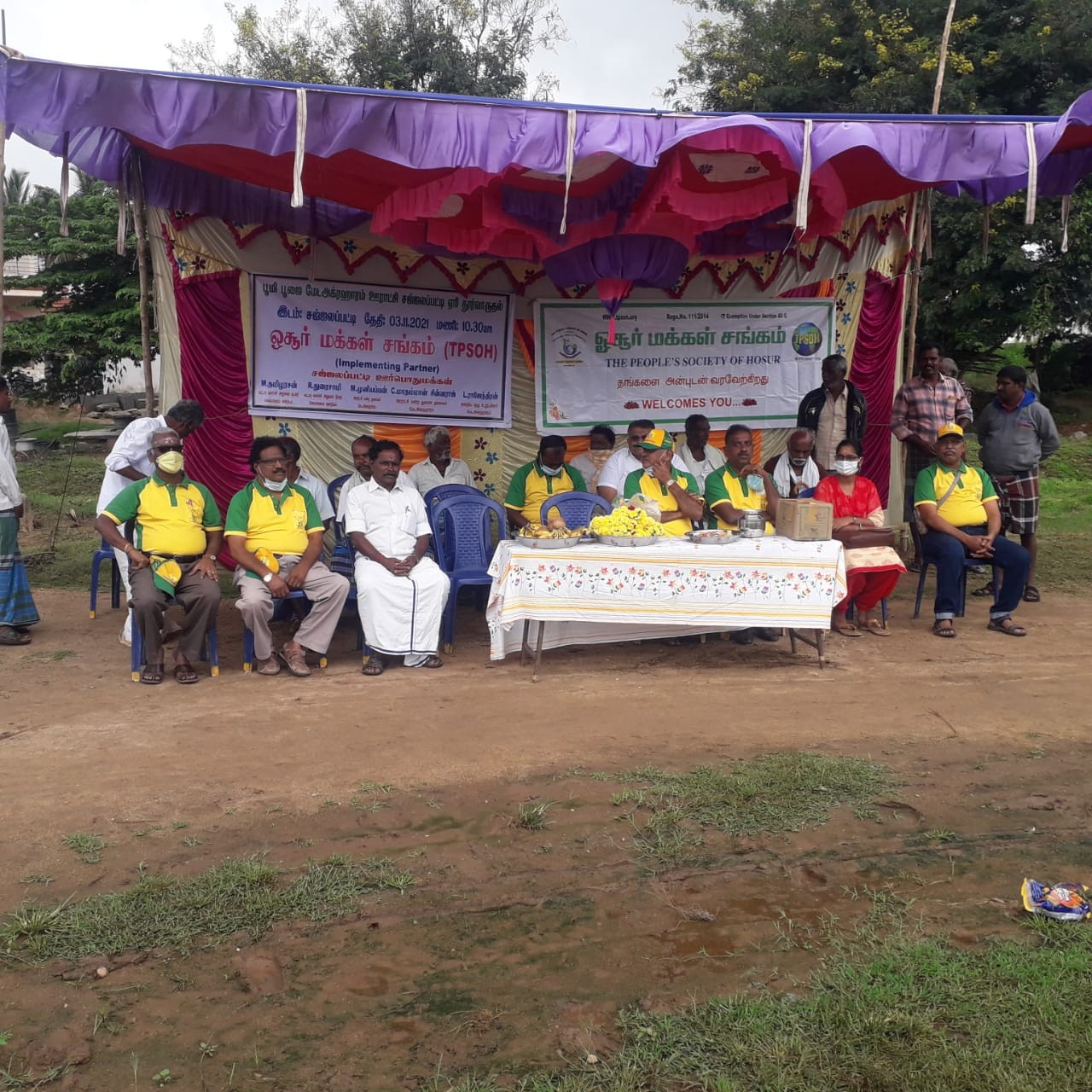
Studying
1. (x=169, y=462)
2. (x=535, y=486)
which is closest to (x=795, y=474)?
(x=535, y=486)

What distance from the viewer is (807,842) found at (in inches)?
144

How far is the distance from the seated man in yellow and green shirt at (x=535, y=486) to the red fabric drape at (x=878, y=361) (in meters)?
3.17

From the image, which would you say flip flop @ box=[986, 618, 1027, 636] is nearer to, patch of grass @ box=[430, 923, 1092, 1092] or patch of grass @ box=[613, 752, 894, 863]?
patch of grass @ box=[613, 752, 894, 863]

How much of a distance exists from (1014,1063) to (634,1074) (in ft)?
2.93

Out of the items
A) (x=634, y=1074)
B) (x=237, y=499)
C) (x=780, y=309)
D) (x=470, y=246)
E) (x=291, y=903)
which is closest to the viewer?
(x=634, y=1074)

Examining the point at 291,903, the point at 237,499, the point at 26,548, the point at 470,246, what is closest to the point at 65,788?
the point at 291,903

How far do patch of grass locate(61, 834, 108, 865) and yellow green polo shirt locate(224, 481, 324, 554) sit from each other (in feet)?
8.38

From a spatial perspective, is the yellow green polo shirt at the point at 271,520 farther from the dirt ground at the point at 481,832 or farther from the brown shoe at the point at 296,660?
the dirt ground at the point at 481,832

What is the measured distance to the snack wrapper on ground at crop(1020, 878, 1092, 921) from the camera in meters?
3.11

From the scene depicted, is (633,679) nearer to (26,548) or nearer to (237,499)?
(237,499)

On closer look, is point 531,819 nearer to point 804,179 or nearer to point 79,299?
point 804,179

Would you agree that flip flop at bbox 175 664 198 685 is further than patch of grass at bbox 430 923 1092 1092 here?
Yes

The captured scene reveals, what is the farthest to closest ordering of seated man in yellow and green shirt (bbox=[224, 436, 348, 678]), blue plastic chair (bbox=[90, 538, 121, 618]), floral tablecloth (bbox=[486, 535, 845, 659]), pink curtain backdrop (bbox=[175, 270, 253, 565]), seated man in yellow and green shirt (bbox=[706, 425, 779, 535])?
→ pink curtain backdrop (bbox=[175, 270, 253, 565]) → blue plastic chair (bbox=[90, 538, 121, 618]) → seated man in yellow and green shirt (bbox=[706, 425, 779, 535]) → seated man in yellow and green shirt (bbox=[224, 436, 348, 678]) → floral tablecloth (bbox=[486, 535, 845, 659])

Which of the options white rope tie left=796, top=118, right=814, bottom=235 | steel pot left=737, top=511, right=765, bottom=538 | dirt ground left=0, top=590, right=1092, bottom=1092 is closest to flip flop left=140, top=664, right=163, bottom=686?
dirt ground left=0, top=590, right=1092, bottom=1092
